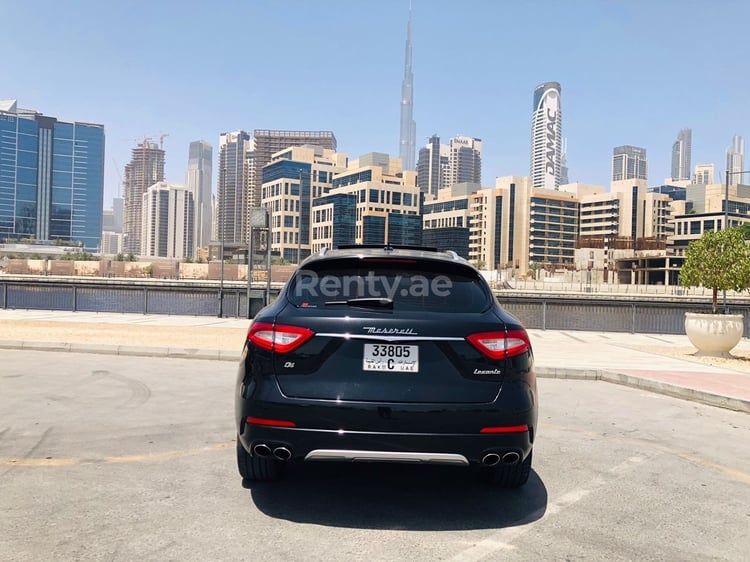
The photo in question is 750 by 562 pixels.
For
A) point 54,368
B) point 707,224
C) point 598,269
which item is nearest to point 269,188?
point 598,269

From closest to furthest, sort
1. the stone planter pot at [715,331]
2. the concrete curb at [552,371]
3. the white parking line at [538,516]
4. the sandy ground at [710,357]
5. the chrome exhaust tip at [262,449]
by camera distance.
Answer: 1. the white parking line at [538,516]
2. the chrome exhaust tip at [262,449]
3. the concrete curb at [552,371]
4. the sandy ground at [710,357]
5. the stone planter pot at [715,331]

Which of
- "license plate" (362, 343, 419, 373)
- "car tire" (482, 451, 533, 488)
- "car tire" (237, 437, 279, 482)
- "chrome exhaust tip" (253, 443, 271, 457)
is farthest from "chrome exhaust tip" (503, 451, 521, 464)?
"car tire" (237, 437, 279, 482)

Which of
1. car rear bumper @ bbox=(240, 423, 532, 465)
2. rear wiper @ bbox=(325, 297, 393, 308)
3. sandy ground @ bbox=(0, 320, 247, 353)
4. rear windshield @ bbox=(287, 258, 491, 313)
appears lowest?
sandy ground @ bbox=(0, 320, 247, 353)

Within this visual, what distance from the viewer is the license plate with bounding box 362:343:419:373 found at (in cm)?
374

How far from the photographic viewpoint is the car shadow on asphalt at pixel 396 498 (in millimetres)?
3869

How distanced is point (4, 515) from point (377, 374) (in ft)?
7.99

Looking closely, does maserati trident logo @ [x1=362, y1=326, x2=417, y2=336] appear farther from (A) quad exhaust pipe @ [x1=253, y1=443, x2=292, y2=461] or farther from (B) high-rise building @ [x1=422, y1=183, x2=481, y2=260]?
(B) high-rise building @ [x1=422, y1=183, x2=481, y2=260]

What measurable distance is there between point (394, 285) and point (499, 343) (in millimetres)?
775

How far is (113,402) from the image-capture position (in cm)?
763

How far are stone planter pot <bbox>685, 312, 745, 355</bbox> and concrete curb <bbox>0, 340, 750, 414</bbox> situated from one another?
411 cm

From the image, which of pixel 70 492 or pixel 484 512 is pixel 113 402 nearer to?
pixel 70 492

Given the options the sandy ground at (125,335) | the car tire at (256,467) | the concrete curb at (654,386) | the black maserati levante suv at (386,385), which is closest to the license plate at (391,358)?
the black maserati levante suv at (386,385)

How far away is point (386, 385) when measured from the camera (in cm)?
371

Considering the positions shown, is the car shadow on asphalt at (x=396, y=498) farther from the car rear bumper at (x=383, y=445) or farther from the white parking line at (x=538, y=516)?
the car rear bumper at (x=383, y=445)
